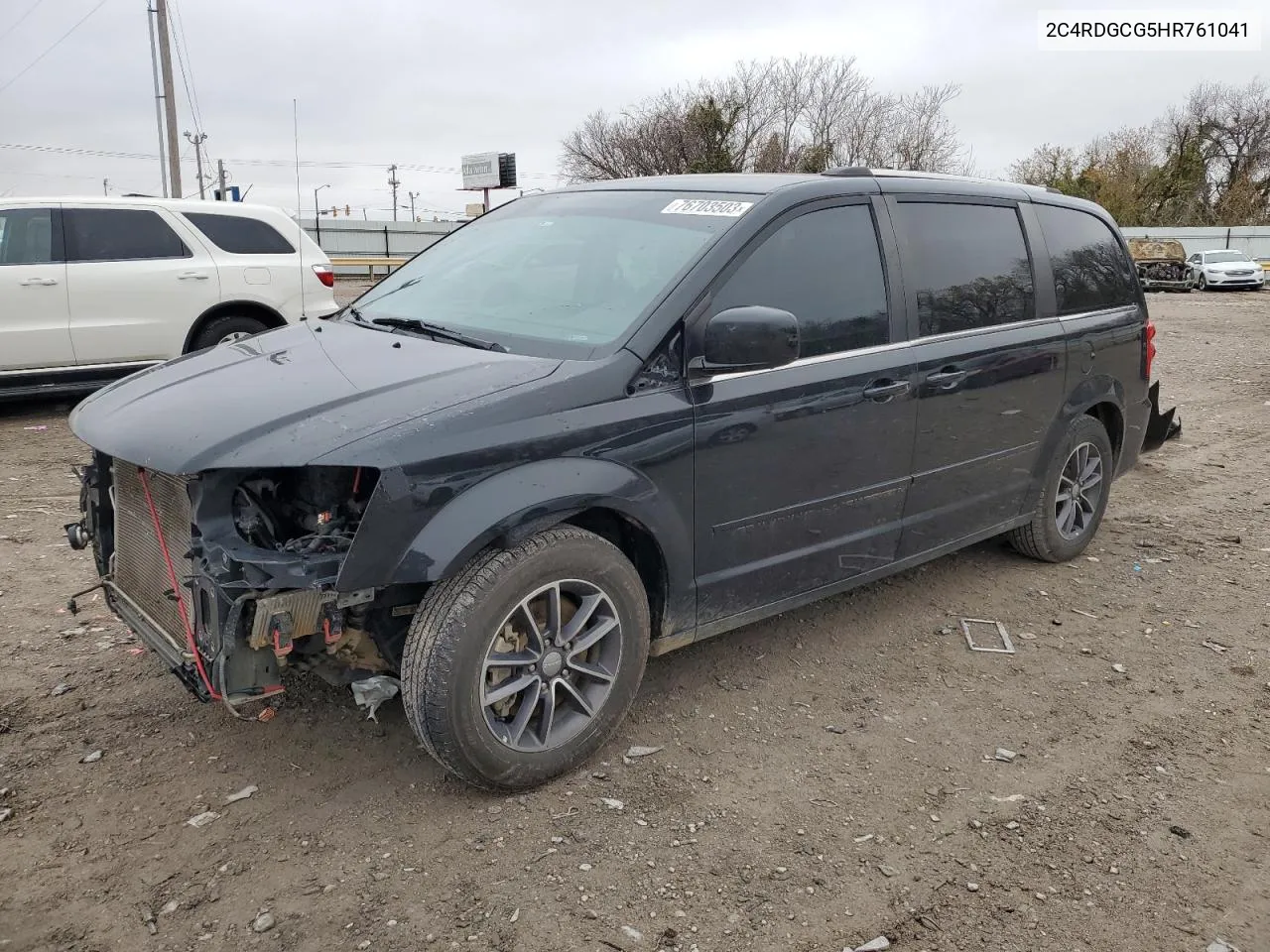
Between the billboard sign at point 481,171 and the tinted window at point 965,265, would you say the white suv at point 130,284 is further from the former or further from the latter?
the billboard sign at point 481,171

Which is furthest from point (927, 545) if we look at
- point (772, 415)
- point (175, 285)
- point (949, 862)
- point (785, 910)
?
point (175, 285)

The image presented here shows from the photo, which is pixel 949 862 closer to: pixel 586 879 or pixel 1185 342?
pixel 586 879

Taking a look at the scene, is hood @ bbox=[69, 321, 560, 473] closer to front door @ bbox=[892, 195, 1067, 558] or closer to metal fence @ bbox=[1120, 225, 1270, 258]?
front door @ bbox=[892, 195, 1067, 558]

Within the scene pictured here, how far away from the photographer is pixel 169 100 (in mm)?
23328

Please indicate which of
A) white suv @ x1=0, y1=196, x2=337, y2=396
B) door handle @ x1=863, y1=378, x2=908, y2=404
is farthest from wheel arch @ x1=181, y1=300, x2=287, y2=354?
door handle @ x1=863, y1=378, x2=908, y2=404

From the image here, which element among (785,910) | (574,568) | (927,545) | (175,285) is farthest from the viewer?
(175,285)

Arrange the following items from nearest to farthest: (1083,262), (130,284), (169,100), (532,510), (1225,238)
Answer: (532,510) → (1083,262) → (130,284) → (169,100) → (1225,238)

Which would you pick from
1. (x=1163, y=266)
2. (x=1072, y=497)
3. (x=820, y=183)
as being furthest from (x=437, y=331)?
(x=1163, y=266)

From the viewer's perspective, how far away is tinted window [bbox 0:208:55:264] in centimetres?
778

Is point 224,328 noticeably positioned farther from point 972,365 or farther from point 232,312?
point 972,365

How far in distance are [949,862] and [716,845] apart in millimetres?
652

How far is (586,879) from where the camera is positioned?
8.82 feet

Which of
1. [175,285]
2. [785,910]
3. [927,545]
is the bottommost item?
[785,910]

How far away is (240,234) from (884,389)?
6.82 m
